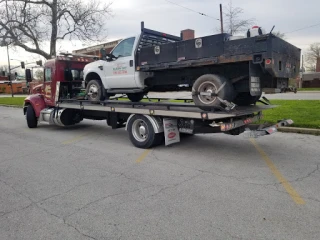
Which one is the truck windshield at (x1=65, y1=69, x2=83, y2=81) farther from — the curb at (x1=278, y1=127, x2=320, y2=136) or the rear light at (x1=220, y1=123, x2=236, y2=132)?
the curb at (x1=278, y1=127, x2=320, y2=136)

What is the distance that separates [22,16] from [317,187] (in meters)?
25.6

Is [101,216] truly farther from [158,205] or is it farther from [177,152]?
[177,152]

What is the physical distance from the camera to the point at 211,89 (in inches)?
229

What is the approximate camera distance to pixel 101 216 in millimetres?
3521

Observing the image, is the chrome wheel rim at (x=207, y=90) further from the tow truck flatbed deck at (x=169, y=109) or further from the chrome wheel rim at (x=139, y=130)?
the chrome wheel rim at (x=139, y=130)

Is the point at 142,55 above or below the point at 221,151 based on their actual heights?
above

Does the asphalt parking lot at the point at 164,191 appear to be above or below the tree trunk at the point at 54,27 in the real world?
below

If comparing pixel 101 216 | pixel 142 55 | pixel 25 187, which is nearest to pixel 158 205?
pixel 101 216

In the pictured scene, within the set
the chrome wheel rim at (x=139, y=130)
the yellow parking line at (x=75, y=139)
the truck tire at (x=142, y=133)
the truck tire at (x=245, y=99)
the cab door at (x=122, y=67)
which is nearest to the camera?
the truck tire at (x=142, y=133)

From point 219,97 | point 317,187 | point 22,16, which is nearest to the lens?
point 317,187

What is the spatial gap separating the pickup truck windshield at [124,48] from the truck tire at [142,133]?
1768 millimetres

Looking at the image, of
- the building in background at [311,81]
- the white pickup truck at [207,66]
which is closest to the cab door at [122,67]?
the white pickup truck at [207,66]

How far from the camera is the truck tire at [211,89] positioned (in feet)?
18.6

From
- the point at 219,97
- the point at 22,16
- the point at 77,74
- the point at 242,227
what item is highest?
the point at 22,16
